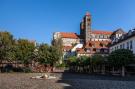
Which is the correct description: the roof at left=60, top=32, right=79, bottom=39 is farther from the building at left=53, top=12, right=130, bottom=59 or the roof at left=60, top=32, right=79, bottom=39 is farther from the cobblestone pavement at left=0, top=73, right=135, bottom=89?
the cobblestone pavement at left=0, top=73, right=135, bottom=89

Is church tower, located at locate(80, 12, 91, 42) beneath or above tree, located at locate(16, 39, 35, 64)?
above

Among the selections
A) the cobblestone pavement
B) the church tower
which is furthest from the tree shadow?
the church tower

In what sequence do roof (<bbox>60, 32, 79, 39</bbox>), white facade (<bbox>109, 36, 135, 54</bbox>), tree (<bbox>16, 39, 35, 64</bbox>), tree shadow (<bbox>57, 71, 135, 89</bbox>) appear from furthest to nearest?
1. roof (<bbox>60, 32, 79, 39</bbox>)
2. tree (<bbox>16, 39, 35, 64</bbox>)
3. white facade (<bbox>109, 36, 135, 54</bbox>)
4. tree shadow (<bbox>57, 71, 135, 89</bbox>)

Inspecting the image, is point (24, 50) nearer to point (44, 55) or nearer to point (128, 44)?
point (44, 55)

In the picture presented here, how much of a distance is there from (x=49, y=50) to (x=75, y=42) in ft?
207

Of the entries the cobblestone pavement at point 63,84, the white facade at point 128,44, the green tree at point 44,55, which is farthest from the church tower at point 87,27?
the cobblestone pavement at point 63,84

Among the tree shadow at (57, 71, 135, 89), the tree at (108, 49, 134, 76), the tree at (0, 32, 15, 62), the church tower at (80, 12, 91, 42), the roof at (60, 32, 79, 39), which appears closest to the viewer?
the tree shadow at (57, 71, 135, 89)

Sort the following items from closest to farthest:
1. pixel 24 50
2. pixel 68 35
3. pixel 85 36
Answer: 1. pixel 24 50
2. pixel 85 36
3. pixel 68 35

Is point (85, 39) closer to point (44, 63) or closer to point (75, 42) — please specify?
point (75, 42)

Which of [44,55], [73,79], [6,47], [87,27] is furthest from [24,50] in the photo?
[87,27]

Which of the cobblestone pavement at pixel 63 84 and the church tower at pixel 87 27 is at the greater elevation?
the church tower at pixel 87 27

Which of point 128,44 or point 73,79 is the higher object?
point 128,44

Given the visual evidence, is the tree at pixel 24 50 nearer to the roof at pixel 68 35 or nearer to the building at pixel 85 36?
the building at pixel 85 36

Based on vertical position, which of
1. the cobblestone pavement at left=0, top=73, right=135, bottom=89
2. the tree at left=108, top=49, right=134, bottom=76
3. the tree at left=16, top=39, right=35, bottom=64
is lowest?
the cobblestone pavement at left=0, top=73, right=135, bottom=89
